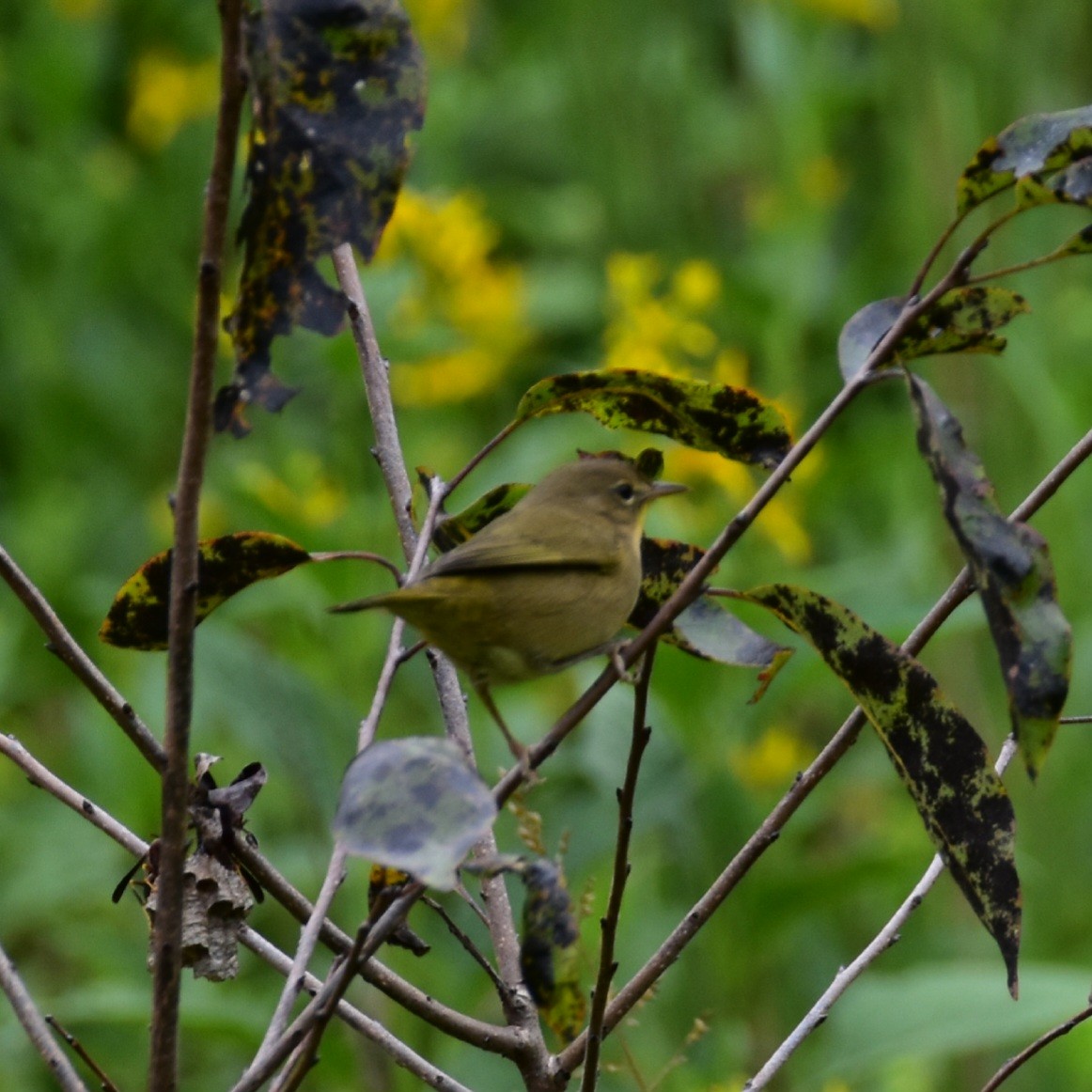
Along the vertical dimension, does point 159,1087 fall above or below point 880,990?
above

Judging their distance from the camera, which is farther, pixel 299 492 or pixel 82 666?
pixel 299 492

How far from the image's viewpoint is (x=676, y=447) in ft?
10.5

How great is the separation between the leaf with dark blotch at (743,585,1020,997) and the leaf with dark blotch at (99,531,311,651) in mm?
365

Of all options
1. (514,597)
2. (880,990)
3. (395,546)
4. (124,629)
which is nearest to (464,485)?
(395,546)

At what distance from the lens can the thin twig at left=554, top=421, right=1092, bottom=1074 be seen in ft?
3.80

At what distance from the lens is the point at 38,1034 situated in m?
0.99

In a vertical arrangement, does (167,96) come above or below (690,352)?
above

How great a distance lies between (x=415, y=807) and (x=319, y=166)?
0.35 m

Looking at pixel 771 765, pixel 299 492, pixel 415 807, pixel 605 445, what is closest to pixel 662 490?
pixel 415 807

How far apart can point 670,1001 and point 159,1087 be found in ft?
6.90

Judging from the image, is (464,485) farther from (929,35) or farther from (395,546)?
(929,35)

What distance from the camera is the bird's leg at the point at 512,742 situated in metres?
0.99

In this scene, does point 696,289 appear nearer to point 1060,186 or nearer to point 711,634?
point 711,634

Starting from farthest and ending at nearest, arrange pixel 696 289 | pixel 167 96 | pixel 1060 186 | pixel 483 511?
pixel 167 96, pixel 696 289, pixel 483 511, pixel 1060 186
